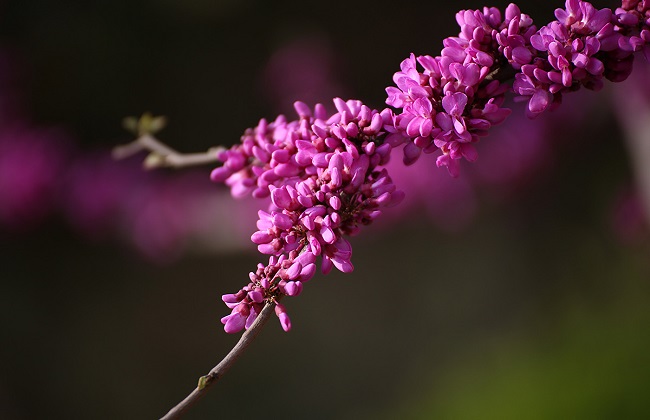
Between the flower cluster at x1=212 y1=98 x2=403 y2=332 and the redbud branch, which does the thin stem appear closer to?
the flower cluster at x1=212 y1=98 x2=403 y2=332

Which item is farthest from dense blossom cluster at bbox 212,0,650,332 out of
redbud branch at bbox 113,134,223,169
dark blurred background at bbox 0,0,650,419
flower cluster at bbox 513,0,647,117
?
dark blurred background at bbox 0,0,650,419

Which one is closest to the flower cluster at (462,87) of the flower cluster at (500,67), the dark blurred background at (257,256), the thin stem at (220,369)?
the flower cluster at (500,67)

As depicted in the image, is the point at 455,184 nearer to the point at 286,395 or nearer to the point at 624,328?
the point at 624,328

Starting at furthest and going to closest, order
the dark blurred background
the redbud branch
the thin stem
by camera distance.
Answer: the dark blurred background < the redbud branch < the thin stem

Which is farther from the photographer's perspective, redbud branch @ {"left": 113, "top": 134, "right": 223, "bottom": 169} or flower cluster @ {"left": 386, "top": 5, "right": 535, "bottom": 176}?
redbud branch @ {"left": 113, "top": 134, "right": 223, "bottom": 169}

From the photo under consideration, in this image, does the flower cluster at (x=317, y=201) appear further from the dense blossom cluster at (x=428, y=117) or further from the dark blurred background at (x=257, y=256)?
the dark blurred background at (x=257, y=256)
